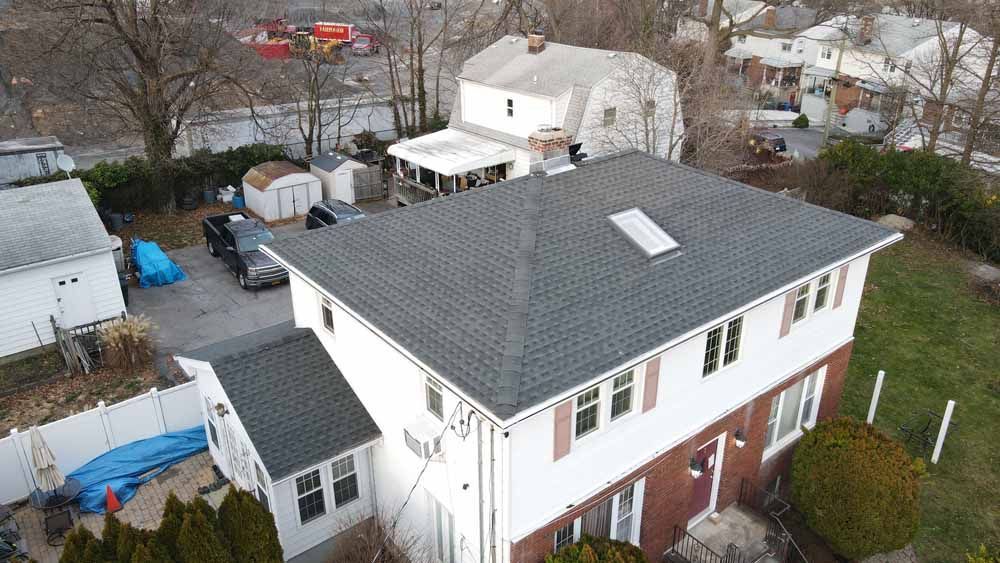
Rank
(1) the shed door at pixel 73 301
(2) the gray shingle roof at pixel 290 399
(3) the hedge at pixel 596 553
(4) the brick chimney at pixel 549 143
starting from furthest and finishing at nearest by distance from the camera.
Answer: (1) the shed door at pixel 73 301 → (4) the brick chimney at pixel 549 143 → (2) the gray shingle roof at pixel 290 399 → (3) the hedge at pixel 596 553

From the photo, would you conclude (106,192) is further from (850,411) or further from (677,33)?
(677,33)

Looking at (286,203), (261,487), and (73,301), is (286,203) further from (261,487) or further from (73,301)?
(261,487)

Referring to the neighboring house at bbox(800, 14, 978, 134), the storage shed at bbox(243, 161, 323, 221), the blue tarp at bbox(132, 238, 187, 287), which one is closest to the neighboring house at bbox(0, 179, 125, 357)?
the blue tarp at bbox(132, 238, 187, 287)

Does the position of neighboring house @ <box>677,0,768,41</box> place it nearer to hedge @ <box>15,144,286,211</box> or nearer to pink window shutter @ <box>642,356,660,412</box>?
hedge @ <box>15,144,286,211</box>

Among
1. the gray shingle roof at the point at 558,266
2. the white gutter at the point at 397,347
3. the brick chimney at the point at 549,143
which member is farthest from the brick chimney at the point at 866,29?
the white gutter at the point at 397,347

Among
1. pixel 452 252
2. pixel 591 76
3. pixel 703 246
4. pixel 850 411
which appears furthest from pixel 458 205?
pixel 591 76

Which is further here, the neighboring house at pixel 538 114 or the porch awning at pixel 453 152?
the neighboring house at pixel 538 114

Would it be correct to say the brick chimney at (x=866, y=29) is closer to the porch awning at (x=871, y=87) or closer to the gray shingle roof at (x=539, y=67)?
the porch awning at (x=871, y=87)
